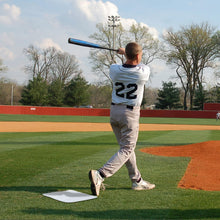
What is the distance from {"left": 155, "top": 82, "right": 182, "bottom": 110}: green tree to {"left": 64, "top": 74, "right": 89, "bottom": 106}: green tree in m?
14.7

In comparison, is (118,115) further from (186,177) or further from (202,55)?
(202,55)

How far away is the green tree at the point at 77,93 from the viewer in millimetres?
61125

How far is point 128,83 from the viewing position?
14.4 feet

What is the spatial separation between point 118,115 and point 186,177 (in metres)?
1.93

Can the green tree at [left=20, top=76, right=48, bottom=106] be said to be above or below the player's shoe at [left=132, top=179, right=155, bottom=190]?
above

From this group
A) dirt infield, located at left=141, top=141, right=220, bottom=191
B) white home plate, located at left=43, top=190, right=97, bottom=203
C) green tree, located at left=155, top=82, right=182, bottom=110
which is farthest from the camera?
green tree, located at left=155, top=82, right=182, bottom=110

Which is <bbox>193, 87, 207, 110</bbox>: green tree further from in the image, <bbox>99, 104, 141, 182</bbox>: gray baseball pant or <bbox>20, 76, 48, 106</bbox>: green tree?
<bbox>99, 104, 141, 182</bbox>: gray baseball pant

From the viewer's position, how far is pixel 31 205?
3.73 metres

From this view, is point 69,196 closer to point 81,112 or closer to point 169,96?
point 81,112

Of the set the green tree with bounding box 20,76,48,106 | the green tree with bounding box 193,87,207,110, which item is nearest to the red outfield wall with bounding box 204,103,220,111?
the green tree with bounding box 193,87,207,110

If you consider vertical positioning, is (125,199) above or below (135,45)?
below

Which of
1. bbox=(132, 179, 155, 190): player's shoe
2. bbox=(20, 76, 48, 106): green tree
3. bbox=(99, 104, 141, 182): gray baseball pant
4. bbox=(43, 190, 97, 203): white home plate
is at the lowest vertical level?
bbox=(43, 190, 97, 203): white home plate

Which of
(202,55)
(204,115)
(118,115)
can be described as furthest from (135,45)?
(202,55)

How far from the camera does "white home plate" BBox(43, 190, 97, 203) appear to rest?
3963mm
